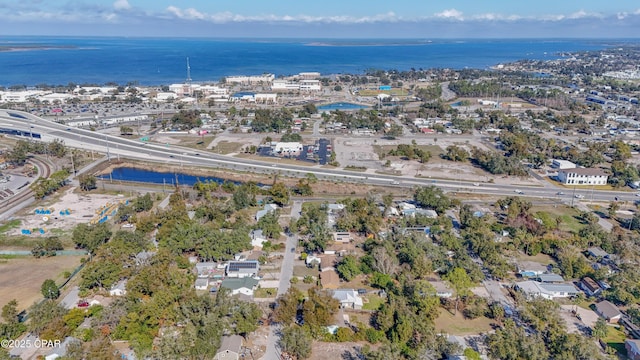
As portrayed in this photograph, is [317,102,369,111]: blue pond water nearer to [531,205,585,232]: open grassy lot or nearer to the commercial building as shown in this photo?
the commercial building

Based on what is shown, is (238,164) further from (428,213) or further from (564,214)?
(564,214)

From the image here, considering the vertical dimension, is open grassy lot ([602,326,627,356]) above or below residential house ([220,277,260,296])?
below

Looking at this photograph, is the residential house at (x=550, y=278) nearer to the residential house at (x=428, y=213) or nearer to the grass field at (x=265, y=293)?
→ the residential house at (x=428, y=213)

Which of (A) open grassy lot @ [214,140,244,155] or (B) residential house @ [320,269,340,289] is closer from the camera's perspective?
(B) residential house @ [320,269,340,289]

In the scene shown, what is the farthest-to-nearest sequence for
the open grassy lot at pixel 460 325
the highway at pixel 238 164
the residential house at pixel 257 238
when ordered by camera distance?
1. the highway at pixel 238 164
2. the residential house at pixel 257 238
3. the open grassy lot at pixel 460 325

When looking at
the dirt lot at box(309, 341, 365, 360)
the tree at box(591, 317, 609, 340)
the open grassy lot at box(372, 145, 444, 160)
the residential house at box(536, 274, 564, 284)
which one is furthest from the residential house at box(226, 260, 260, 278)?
the open grassy lot at box(372, 145, 444, 160)

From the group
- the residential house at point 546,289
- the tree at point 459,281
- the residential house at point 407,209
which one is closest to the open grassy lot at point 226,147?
the residential house at point 407,209

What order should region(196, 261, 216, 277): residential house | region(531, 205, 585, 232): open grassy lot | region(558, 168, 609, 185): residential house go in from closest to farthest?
region(196, 261, 216, 277): residential house
region(531, 205, 585, 232): open grassy lot
region(558, 168, 609, 185): residential house
